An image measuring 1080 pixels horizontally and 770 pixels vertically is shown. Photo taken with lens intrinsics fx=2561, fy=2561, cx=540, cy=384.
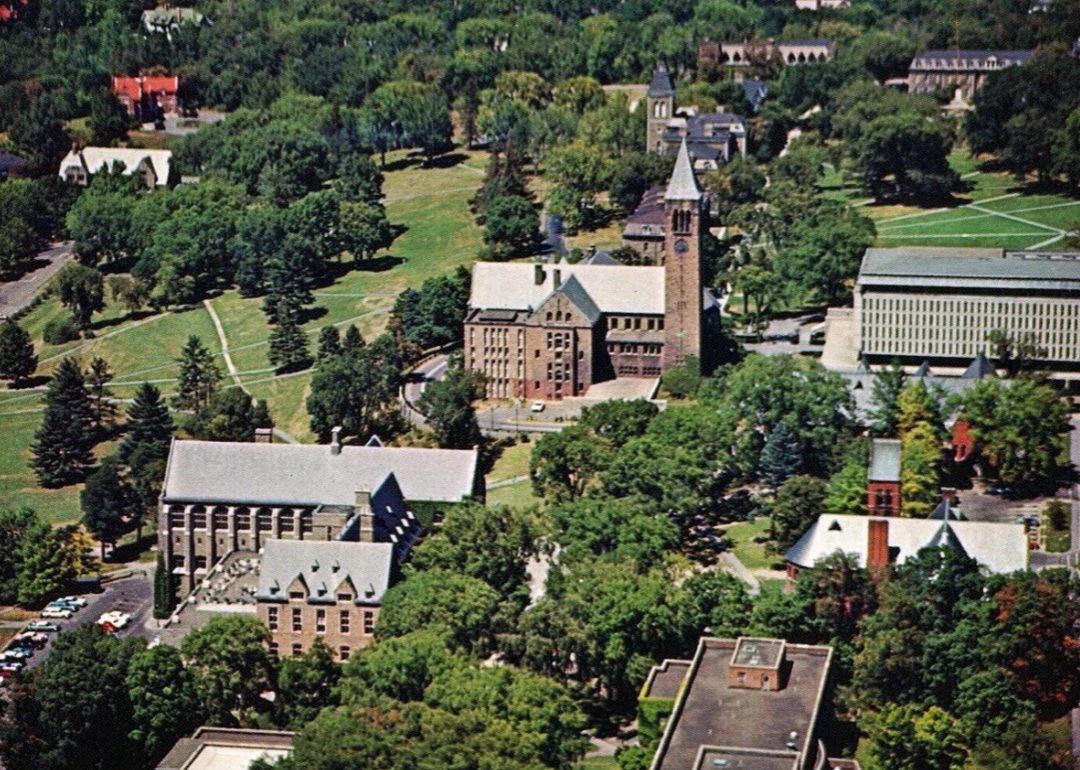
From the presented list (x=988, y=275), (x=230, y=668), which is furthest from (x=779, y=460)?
(x=230, y=668)

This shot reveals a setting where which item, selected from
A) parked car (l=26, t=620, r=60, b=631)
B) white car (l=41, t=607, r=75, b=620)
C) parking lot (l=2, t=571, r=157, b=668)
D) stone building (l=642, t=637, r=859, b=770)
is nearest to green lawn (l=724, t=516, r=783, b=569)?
stone building (l=642, t=637, r=859, b=770)

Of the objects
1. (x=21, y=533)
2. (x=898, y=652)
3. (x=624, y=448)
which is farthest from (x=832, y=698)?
(x=21, y=533)

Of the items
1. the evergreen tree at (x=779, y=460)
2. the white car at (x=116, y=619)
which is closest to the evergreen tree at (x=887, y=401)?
the evergreen tree at (x=779, y=460)

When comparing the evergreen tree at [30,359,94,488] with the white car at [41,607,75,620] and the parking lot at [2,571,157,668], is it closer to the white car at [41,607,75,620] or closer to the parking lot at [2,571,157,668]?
the parking lot at [2,571,157,668]

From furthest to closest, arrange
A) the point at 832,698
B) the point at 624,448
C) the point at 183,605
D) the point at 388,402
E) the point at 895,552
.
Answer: the point at 388,402 → the point at 624,448 → the point at 183,605 → the point at 895,552 → the point at 832,698

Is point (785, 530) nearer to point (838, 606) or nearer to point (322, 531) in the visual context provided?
point (838, 606)

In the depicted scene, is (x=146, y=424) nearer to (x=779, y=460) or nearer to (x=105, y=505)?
(x=105, y=505)
